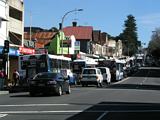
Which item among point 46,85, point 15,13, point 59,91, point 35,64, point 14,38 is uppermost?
point 15,13

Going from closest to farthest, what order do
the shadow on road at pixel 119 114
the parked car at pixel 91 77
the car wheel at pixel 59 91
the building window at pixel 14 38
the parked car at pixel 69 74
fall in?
the shadow on road at pixel 119 114 → the car wheel at pixel 59 91 → the parked car at pixel 69 74 → the parked car at pixel 91 77 → the building window at pixel 14 38

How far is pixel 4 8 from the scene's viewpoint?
5444cm

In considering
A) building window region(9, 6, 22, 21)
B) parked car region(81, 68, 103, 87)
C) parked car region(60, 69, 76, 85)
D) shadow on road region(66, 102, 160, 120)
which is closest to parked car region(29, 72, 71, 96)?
shadow on road region(66, 102, 160, 120)

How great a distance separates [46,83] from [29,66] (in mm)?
11279

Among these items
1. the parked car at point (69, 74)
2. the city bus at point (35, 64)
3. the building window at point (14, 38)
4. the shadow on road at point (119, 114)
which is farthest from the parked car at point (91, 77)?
the shadow on road at point (119, 114)

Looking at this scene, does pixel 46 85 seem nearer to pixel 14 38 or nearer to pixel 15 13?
pixel 14 38

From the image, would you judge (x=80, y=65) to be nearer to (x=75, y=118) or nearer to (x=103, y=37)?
(x=75, y=118)

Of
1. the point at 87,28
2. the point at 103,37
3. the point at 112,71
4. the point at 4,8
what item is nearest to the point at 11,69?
the point at 4,8

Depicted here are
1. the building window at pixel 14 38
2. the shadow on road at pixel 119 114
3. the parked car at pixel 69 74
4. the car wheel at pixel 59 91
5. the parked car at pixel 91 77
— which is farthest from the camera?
the building window at pixel 14 38

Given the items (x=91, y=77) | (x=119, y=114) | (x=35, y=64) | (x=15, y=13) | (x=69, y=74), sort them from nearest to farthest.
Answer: (x=119, y=114), (x=35, y=64), (x=91, y=77), (x=69, y=74), (x=15, y=13)

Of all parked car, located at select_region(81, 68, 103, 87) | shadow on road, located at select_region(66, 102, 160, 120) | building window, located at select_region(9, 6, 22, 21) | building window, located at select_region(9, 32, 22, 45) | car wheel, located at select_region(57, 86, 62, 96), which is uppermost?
building window, located at select_region(9, 6, 22, 21)

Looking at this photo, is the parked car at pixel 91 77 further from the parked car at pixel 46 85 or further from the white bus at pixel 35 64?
the parked car at pixel 46 85

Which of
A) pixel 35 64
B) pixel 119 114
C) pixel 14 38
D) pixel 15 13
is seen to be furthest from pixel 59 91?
pixel 15 13

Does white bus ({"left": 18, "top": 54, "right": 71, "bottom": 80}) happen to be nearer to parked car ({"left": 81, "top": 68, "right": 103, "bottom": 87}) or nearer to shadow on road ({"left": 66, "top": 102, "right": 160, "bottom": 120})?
parked car ({"left": 81, "top": 68, "right": 103, "bottom": 87})
